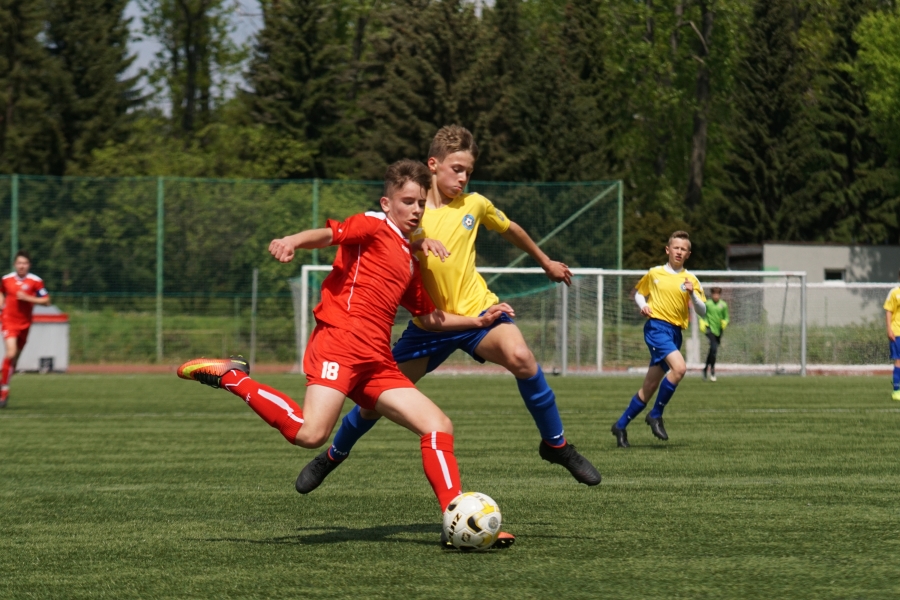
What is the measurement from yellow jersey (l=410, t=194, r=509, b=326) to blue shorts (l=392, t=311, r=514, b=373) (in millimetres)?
117

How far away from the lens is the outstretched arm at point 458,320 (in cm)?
668

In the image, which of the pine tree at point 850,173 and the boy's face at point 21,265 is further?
the pine tree at point 850,173

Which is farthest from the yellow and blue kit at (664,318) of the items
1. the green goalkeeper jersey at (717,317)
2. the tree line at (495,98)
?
the tree line at (495,98)

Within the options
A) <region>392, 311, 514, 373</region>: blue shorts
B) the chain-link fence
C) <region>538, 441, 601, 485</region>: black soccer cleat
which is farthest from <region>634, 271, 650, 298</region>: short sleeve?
the chain-link fence

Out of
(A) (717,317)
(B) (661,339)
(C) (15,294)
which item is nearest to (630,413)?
(B) (661,339)

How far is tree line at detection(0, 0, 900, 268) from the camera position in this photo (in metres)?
46.2

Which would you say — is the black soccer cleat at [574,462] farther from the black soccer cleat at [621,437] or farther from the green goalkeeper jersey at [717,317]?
the green goalkeeper jersey at [717,317]

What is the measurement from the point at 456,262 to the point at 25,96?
43.3 m

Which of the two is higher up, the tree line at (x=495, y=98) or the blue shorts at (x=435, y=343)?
the tree line at (x=495, y=98)

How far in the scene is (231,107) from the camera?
5581cm

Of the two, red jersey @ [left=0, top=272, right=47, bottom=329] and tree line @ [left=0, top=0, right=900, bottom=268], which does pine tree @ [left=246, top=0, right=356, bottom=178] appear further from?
red jersey @ [left=0, top=272, right=47, bottom=329]

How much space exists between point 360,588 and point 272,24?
47.1 meters

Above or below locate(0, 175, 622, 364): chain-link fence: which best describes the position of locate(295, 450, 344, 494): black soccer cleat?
below

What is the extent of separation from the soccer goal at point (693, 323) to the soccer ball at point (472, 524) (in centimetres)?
2015
